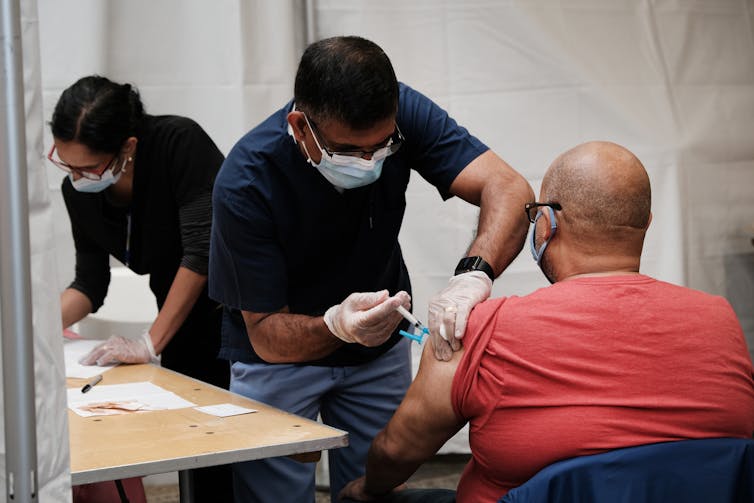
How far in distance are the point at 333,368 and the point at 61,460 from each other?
3.10 ft

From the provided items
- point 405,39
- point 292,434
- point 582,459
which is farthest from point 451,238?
point 582,459

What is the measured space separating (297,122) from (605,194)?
60 centimetres

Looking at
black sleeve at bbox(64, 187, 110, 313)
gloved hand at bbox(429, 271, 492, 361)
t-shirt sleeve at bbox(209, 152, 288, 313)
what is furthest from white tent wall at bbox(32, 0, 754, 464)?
gloved hand at bbox(429, 271, 492, 361)

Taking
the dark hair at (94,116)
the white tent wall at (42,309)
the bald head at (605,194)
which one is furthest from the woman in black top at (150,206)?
the white tent wall at (42,309)

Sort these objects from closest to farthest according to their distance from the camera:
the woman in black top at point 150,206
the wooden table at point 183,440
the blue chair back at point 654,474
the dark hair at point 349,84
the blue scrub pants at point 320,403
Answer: the blue chair back at point 654,474 < the wooden table at point 183,440 < the dark hair at point 349,84 < the blue scrub pants at point 320,403 < the woman in black top at point 150,206

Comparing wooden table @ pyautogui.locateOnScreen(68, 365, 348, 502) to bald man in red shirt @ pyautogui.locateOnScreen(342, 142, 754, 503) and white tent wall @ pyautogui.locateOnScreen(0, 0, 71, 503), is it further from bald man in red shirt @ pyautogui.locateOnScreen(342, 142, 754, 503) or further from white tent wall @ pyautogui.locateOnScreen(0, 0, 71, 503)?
white tent wall @ pyautogui.locateOnScreen(0, 0, 71, 503)

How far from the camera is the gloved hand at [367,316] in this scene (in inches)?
61.6

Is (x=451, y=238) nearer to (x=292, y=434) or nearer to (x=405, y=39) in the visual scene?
(x=405, y=39)

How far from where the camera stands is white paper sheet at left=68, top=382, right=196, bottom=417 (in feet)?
5.81

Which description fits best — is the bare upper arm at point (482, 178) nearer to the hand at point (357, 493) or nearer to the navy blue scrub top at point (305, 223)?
the navy blue scrub top at point (305, 223)

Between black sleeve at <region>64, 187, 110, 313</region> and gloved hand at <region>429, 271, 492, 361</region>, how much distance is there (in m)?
1.38

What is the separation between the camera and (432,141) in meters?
1.94

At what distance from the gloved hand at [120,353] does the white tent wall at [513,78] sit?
1.20 m

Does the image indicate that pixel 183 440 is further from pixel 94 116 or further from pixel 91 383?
pixel 94 116
